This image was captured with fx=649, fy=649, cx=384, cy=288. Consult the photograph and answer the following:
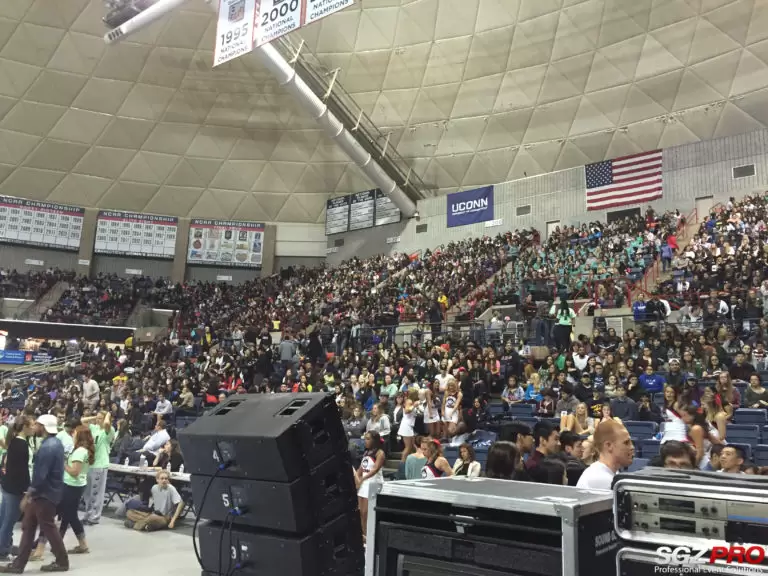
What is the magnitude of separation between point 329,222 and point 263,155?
494 centimetres

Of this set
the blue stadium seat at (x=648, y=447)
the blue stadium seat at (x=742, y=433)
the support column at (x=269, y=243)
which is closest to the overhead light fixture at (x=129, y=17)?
the support column at (x=269, y=243)

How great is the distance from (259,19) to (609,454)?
12945 millimetres

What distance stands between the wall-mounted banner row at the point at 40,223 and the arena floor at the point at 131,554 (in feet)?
88.4

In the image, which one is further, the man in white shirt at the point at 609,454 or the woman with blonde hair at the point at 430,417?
the woman with blonde hair at the point at 430,417

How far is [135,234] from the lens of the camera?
34281 mm

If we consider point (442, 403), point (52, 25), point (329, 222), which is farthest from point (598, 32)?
point (52, 25)

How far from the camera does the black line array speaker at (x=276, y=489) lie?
312 centimetres

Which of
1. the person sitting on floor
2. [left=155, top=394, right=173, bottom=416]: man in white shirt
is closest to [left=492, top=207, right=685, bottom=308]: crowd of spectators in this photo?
[left=155, top=394, right=173, bottom=416]: man in white shirt

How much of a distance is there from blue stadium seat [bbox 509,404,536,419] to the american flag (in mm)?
15340

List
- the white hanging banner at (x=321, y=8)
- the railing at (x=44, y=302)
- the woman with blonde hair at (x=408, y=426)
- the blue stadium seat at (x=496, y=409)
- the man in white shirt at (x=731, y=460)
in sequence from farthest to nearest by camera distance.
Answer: the railing at (x=44, y=302) < the blue stadium seat at (x=496, y=409) < the white hanging banner at (x=321, y=8) < the woman with blonde hair at (x=408, y=426) < the man in white shirt at (x=731, y=460)

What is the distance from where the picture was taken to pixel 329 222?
111 ft

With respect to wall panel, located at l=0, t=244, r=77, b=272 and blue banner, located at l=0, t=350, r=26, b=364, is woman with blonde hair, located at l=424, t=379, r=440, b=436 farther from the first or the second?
wall panel, located at l=0, t=244, r=77, b=272

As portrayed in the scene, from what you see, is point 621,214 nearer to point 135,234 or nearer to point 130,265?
point 135,234

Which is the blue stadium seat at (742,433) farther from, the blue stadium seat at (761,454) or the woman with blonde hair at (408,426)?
the woman with blonde hair at (408,426)
